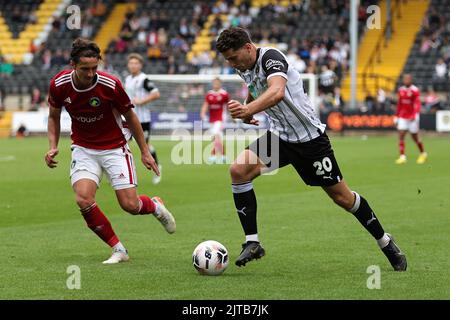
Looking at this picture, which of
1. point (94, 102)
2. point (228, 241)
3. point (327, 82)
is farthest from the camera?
point (327, 82)

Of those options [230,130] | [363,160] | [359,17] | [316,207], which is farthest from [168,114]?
[316,207]

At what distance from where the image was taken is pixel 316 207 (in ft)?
47.1

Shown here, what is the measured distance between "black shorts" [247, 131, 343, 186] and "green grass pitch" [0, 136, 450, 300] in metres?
0.87

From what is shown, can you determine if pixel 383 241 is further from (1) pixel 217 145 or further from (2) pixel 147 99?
(1) pixel 217 145

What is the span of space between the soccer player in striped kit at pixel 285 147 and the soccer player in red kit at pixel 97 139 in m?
1.14

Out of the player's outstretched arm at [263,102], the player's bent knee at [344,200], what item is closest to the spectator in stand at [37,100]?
the player's bent knee at [344,200]

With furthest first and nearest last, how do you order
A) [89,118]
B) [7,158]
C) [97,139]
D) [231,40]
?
[7,158], [97,139], [89,118], [231,40]

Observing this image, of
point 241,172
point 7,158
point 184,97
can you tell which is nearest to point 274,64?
point 241,172

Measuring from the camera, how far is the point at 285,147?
8.74 meters

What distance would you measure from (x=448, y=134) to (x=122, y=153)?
27.3 metres

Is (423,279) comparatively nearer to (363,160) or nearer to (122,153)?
(122,153)

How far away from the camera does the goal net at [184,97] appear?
120 feet

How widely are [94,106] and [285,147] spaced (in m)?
1.93

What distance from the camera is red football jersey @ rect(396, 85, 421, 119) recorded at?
25.3 meters
